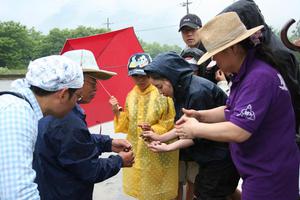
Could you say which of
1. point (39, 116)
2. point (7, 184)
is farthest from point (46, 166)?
point (7, 184)

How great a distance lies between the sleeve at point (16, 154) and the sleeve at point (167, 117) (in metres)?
1.66

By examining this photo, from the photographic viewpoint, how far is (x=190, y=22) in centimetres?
383

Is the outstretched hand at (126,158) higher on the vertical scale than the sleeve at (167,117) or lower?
lower

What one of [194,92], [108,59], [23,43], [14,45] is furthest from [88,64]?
[23,43]

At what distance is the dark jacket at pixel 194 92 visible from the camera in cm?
241

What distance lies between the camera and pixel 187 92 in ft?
8.07

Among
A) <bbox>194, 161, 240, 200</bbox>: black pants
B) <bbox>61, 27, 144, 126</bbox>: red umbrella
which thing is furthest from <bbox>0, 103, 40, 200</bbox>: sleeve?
<bbox>61, 27, 144, 126</bbox>: red umbrella

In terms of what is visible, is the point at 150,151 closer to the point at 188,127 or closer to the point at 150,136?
the point at 150,136

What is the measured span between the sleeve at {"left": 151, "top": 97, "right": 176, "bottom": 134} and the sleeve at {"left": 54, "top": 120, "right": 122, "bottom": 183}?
2.98 feet

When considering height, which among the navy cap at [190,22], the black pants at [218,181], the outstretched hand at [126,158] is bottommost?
the black pants at [218,181]

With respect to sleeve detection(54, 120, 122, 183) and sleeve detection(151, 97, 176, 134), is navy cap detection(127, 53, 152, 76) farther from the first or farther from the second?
sleeve detection(54, 120, 122, 183)

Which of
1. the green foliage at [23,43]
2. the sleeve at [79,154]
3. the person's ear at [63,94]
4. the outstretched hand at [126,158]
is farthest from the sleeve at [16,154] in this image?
the green foliage at [23,43]

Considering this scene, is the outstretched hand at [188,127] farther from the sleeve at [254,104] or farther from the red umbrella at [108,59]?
the red umbrella at [108,59]

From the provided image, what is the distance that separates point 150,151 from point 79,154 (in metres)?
1.05
